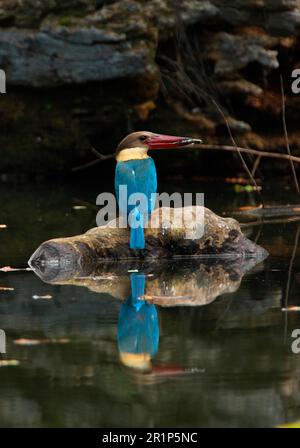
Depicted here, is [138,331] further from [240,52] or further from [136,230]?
[240,52]

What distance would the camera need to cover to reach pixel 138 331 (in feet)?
18.4

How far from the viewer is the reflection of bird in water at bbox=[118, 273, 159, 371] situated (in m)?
5.02

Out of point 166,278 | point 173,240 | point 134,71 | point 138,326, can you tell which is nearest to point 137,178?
point 173,240

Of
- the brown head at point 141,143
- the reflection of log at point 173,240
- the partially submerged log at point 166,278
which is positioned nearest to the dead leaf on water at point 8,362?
the partially submerged log at point 166,278

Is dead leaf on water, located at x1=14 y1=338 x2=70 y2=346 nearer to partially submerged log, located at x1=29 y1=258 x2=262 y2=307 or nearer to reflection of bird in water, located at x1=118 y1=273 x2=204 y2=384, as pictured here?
reflection of bird in water, located at x1=118 y1=273 x2=204 y2=384

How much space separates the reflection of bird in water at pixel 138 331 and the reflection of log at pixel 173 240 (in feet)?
3.55

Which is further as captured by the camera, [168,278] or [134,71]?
[134,71]

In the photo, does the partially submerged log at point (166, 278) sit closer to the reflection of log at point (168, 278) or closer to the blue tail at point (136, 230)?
the reflection of log at point (168, 278)

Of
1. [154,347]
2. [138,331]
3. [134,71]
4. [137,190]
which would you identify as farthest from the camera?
[134,71]

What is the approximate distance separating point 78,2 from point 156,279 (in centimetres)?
660

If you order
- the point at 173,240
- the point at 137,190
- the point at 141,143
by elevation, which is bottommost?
the point at 173,240

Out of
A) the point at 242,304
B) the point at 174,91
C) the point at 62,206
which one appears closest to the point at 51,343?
the point at 242,304

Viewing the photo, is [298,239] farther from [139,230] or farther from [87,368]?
[87,368]

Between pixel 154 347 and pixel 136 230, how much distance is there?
7.97ft
